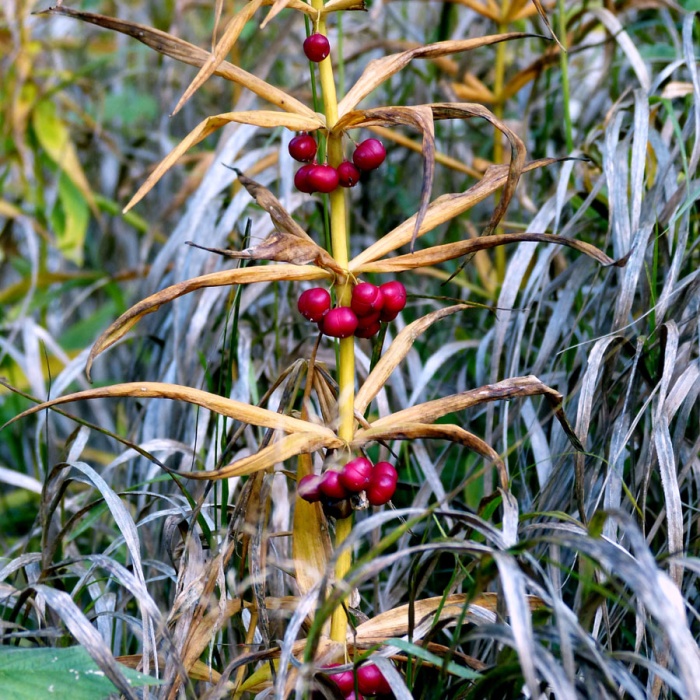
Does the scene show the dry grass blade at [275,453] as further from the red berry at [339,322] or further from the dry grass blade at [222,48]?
the dry grass blade at [222,48]

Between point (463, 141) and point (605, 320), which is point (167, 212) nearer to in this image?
point (463, 141)

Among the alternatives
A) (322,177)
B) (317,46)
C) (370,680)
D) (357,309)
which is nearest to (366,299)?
(357,309)

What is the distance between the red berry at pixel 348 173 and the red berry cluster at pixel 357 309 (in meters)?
0.10

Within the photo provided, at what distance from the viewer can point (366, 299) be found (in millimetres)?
803

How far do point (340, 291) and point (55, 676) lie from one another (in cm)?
45

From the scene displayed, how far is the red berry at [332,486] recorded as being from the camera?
77 cm

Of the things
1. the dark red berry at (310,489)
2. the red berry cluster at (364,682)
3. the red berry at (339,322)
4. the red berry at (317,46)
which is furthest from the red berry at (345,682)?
the red berry at (317,46)

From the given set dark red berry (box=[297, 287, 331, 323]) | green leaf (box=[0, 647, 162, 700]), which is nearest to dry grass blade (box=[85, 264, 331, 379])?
dark red berry (box=[297, 287, 331, 323])

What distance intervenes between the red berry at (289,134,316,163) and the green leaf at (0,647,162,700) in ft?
1.70

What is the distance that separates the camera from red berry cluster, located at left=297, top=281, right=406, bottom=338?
2.63 ft

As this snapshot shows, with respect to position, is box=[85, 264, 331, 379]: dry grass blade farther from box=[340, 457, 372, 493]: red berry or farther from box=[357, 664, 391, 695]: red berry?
box=[357, 664, 391, 695]: red berry

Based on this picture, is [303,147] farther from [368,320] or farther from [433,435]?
[433,435]

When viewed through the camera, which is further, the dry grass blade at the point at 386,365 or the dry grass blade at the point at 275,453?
the dry grass blade at the point at 386,365

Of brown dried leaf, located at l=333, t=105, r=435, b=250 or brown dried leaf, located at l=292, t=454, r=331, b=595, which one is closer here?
brown dried leaf, located at l=333, t=105, r=435, b=250
